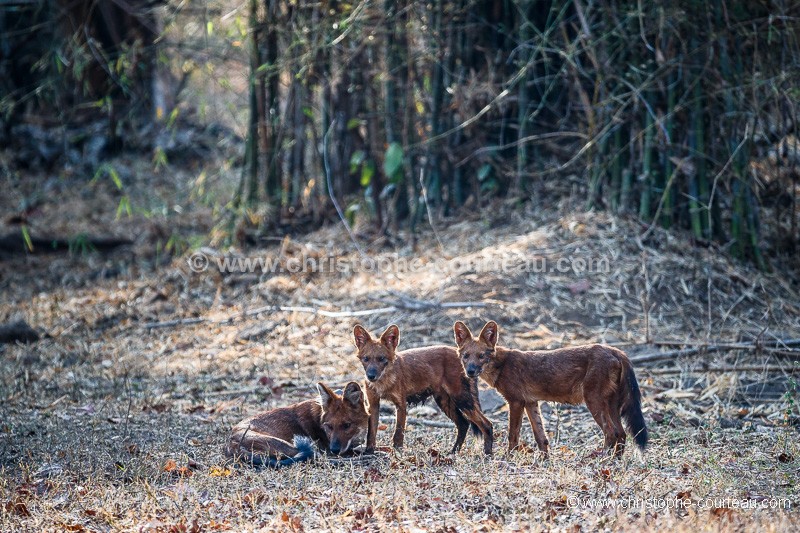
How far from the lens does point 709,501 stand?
4531 millimetres

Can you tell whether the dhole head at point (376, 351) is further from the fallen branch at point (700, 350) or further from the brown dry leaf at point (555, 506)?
the fallen branch at point (700, 350)

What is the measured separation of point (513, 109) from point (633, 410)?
6.21 meters

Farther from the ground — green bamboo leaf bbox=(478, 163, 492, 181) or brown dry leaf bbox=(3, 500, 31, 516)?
green bamboo leaf bbox=(478, 163, 492, 181)

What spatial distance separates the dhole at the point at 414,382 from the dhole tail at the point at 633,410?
87 cm

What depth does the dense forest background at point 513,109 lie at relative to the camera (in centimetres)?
910

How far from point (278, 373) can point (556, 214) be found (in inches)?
156

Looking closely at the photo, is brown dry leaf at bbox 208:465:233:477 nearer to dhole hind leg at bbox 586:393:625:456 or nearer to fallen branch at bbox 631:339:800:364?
dhole hind leg at bbox 586:393:625:456

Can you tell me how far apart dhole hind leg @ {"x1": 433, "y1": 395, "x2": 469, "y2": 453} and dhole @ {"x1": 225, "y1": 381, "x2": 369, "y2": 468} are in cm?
52

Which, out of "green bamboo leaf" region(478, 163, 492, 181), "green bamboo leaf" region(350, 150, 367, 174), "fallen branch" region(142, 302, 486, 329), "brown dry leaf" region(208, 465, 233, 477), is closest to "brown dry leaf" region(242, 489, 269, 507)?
"brown dry leaf" region(208, 465, 233, 477)

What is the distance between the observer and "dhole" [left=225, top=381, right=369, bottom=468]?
5559 mm

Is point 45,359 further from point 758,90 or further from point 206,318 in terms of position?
point 758,90

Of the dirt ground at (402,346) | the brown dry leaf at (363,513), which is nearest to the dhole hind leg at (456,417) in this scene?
the dirt ground at (402,346)

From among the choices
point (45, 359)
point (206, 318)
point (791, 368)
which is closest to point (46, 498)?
point (45, 359)

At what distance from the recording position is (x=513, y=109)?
10977 millimetres
